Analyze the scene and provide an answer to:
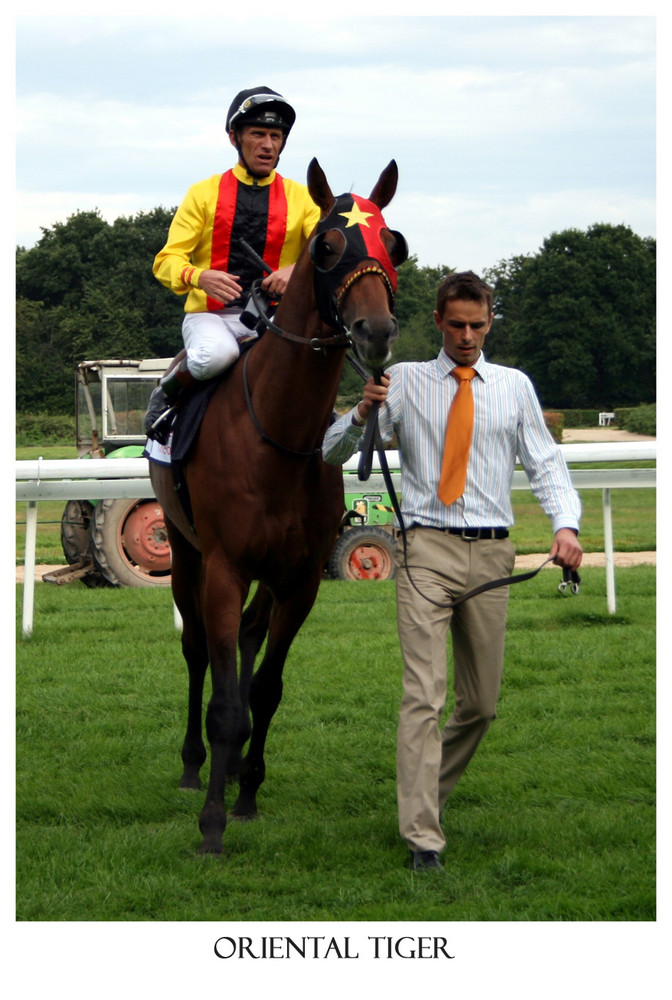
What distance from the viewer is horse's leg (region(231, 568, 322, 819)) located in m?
4.80

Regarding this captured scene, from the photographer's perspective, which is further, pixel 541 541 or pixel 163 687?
pixel 541 541

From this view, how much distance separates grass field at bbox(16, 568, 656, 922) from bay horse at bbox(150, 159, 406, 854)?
36 centimetres

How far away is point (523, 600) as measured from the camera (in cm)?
974

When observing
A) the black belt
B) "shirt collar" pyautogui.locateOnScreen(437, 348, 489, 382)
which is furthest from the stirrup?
the black belt

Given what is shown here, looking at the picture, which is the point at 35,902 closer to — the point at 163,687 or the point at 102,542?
the point at 163,687

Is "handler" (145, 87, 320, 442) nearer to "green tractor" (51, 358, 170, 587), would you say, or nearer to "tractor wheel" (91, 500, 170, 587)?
"green tractor" (51, 358, 170, 587)

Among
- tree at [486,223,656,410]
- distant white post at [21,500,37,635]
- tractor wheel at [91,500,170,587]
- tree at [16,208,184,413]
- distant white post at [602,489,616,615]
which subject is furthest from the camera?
tree at [486,223,656,410]

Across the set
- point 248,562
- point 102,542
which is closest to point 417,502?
point 248,562

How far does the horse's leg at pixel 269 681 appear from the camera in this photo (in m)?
4.80

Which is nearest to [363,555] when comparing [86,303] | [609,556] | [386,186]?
[609,556]

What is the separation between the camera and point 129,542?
1148cm

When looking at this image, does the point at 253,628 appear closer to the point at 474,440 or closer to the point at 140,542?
the point at 474,440

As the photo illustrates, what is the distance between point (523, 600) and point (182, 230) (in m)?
5.72

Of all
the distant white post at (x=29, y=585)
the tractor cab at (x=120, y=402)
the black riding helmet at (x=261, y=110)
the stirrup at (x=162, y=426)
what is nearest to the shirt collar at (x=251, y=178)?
the black riding helmet at (x=261, y=110)
